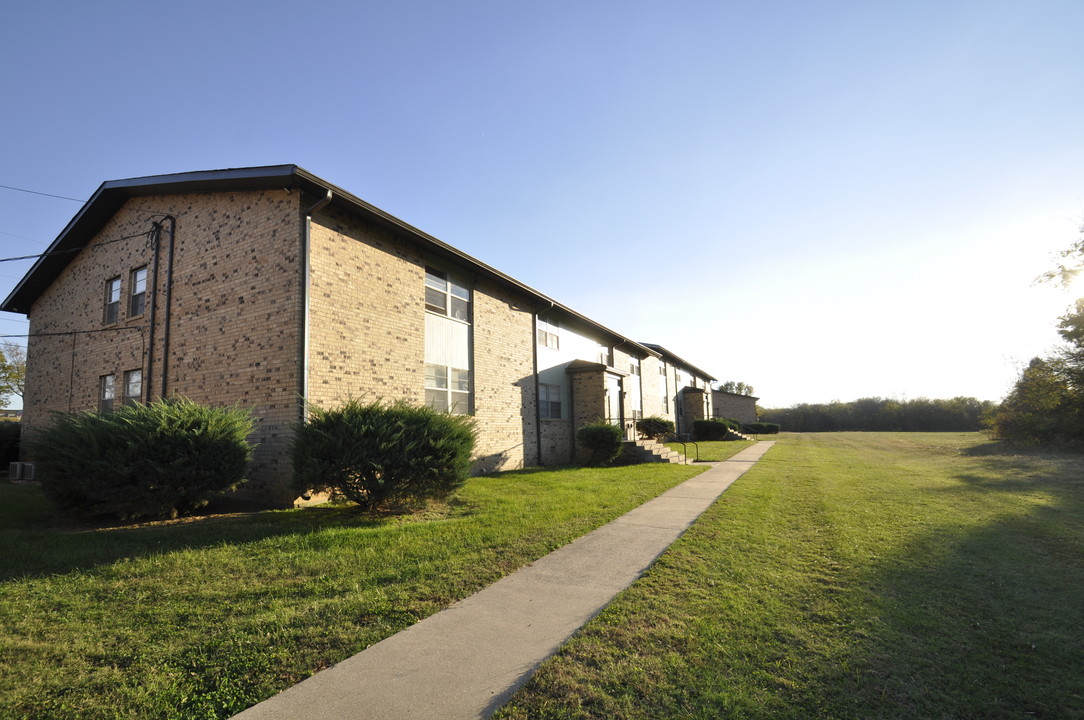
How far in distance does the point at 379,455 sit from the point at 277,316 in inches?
150

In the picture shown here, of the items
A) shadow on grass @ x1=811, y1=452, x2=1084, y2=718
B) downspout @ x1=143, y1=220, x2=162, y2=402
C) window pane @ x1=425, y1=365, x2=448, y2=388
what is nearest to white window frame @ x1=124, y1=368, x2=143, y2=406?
downspout @ x1=143, y1=220, x2=162, y2=402

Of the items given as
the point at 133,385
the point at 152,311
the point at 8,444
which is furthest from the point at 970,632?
the point at 8,444

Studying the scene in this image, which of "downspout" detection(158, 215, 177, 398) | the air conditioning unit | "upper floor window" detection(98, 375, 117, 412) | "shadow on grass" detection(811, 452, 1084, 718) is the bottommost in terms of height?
"shadow on grass" detection(811, 452, 1084, 718)

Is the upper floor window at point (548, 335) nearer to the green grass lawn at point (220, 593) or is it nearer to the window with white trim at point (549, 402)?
the window with white trim at point (549, 402)

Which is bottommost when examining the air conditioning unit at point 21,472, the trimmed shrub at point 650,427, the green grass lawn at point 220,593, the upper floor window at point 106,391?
the green grass lawn at point 220,593

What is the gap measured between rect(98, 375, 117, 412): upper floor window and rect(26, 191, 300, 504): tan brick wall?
219 millimetres

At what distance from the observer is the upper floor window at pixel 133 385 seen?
40.2 feet

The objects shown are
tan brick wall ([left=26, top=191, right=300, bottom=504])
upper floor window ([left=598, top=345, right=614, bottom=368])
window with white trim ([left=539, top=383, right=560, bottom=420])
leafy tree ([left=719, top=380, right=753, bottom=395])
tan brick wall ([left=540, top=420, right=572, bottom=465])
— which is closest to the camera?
tan brick wall ([left=26, top=191, right=300, bottom=504])

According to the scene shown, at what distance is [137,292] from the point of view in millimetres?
12906

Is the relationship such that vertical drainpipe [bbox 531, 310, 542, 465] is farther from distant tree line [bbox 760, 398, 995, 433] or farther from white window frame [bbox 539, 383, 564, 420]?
distant tree line [bbox 760, 398, 995, 433]

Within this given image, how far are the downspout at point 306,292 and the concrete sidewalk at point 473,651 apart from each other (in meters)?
5.64

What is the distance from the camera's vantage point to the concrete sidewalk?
2738mm

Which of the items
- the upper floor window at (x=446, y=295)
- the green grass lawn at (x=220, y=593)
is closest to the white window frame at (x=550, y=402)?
the upper floor window at (x=446, y=295)

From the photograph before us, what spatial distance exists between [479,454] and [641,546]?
7.88 m
